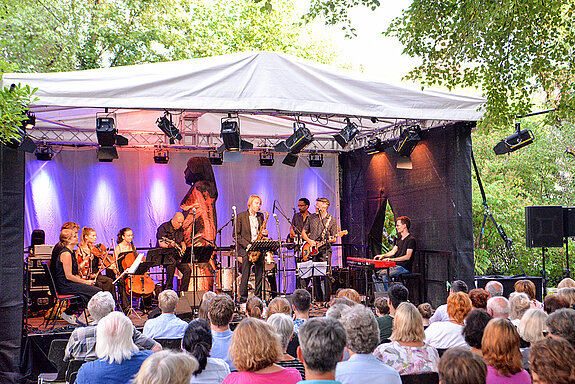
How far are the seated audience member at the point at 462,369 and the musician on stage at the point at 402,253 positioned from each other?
737cm

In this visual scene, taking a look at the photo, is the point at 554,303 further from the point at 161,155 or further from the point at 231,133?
the point at 161,155

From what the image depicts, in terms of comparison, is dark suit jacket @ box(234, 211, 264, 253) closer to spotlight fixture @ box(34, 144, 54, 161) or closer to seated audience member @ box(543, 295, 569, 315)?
spotlight fixture @ box(34, 144, 54, 161)

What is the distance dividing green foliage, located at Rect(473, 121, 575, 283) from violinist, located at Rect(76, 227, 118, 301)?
10607mm

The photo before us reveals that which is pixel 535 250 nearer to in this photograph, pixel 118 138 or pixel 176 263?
pixel 176 263

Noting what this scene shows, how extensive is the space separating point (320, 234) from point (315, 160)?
220cm

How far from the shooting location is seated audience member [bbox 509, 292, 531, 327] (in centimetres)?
549

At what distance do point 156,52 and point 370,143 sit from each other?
12179mm

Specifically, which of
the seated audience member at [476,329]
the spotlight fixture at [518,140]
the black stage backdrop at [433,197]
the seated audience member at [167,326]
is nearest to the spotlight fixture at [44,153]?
the black stage backdrop at [433,197]

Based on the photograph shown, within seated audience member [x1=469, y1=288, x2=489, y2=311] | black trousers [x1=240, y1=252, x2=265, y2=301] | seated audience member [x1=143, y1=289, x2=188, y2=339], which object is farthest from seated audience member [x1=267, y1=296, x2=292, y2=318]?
black trousers [x1=240, y1=252, x2=265, y2=301]

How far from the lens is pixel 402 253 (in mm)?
10633

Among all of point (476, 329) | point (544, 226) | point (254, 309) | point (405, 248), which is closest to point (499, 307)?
point (476, 329)

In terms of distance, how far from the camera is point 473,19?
22.7ft

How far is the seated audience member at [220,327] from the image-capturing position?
15.1ft

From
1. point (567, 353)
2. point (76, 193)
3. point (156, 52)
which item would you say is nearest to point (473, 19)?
point (567, 353)
